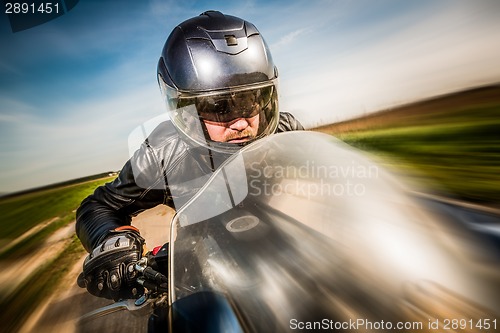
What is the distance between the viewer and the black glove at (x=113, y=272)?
1239 millimetres

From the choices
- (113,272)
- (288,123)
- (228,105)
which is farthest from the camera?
(288,123)

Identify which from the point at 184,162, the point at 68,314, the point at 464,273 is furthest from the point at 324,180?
the point at 68,314

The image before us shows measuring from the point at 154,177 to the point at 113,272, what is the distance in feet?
4.08

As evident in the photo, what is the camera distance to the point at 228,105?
217cm

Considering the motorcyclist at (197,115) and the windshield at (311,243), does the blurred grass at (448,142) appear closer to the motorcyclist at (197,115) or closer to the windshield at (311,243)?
the windshield at (311,243)

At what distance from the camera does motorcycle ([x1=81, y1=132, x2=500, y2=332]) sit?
1.99 feet

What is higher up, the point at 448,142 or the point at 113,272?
the point at 113,272

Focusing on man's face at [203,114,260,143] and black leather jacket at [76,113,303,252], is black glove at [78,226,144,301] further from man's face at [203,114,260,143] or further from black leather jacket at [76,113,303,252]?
man's face at [203,114,260,143]

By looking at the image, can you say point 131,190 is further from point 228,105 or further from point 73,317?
point 73,317

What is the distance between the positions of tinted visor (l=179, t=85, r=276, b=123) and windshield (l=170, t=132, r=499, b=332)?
1.15 metres

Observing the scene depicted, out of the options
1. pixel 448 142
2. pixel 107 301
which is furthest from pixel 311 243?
pixel 448 142

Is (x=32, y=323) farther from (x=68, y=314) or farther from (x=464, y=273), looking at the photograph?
(x=464, y=273)

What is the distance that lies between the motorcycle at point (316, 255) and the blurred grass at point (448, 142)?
92 cm

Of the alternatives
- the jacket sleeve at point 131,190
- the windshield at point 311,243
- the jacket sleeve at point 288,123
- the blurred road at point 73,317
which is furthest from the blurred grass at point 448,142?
the blurred road at point 73,317
